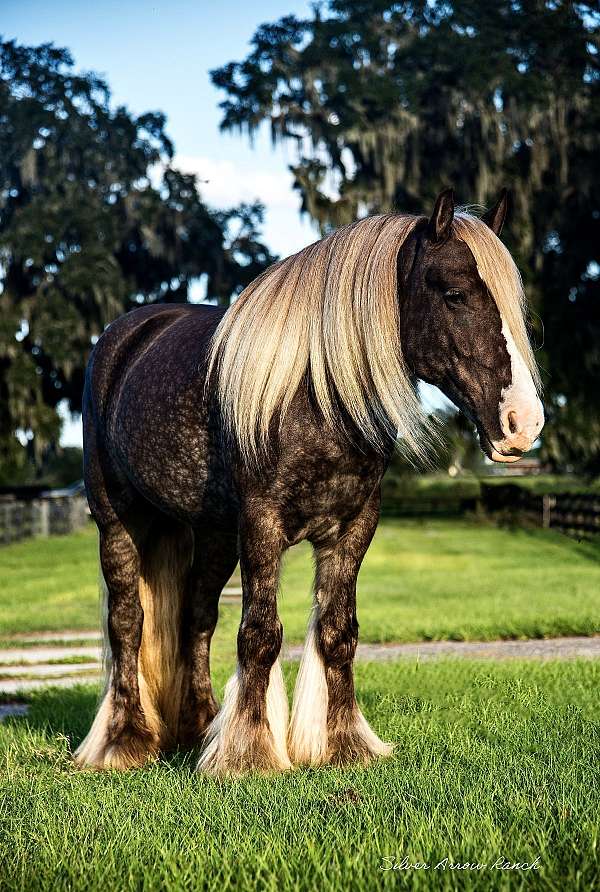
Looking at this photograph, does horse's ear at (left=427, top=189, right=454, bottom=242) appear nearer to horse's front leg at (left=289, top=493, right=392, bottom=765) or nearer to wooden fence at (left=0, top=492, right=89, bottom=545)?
horse's front leg at (left=289, top=493, right=392, bottom=765)

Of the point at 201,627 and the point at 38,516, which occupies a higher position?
the point at 201,627

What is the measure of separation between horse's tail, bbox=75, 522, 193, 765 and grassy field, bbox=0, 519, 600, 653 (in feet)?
1.84

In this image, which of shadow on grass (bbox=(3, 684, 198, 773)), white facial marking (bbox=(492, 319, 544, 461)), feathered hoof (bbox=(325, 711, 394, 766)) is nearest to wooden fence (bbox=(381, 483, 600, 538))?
shadow on grass (bbox=(3, 684, 198, 773))

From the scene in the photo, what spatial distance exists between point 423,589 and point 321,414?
37.7 ft

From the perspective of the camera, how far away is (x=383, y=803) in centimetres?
350

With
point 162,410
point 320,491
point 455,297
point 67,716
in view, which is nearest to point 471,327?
point 455,297

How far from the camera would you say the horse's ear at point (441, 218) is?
12.5 ft

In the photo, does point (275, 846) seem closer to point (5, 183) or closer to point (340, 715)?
point (340, 715)

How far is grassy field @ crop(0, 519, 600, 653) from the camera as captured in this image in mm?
10586

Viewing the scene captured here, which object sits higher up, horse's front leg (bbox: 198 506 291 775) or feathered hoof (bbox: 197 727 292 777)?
horse's front leg (bbox: 198 506 291 775)

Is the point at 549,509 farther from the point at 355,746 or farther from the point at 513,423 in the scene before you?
the point at 513,423

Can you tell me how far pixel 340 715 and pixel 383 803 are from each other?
84 centimetres

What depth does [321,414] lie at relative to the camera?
3992 mm

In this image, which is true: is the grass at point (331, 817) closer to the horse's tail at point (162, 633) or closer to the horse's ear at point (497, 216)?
the horse's tail at point (162, 633)
